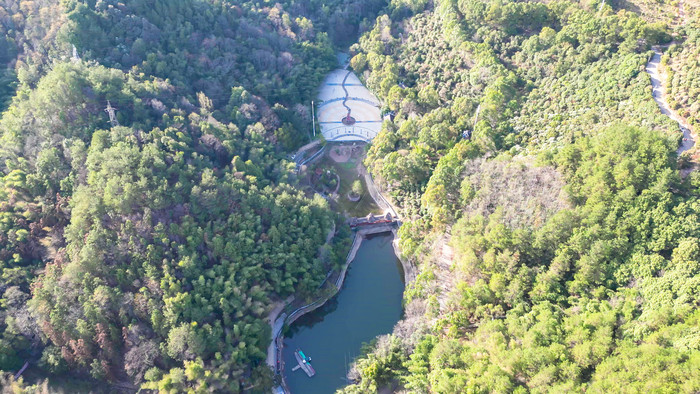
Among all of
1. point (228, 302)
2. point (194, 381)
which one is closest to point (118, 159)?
point (228, 302)

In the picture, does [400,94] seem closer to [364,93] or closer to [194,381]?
[364,93]

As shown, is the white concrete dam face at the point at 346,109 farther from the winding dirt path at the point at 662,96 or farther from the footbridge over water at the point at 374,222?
the winding dirt path at the point at 662,96

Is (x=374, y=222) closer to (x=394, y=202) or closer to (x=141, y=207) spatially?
(x=394, y=202)

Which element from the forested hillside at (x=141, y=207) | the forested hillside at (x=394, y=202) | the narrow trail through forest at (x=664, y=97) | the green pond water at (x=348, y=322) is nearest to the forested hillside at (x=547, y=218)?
the forested hillside at (x=394, y=202)

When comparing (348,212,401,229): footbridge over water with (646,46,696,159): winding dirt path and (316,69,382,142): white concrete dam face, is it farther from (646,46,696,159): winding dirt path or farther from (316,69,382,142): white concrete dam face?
(646,46,696,159): winding dirt path

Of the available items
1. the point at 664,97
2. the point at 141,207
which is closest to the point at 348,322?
the point at 141,207

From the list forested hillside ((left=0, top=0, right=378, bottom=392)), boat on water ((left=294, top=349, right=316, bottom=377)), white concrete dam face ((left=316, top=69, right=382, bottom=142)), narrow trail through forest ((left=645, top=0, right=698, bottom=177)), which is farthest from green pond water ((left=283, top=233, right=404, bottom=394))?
narrow trail through forest ((left=645, top=0, right=698, bottom=177))

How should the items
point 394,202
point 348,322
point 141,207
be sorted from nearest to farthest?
point 141,207 → point 348,322 → point 394,202
